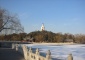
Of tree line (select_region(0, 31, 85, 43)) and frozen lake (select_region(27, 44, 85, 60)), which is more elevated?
tree line (select_region(0, 31, 85, 43))

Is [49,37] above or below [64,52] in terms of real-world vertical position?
above

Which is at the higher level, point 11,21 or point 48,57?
point 11,21

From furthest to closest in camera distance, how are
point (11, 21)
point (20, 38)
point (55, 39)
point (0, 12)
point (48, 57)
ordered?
point (55, 39), point (20, 38), point (11, 21), point (0, 12), point (48, 57)

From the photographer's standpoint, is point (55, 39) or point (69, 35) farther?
point (69, 35)

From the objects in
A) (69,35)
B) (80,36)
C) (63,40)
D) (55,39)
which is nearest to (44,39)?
(55,39)

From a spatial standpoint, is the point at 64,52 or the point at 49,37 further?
the point at 49,37

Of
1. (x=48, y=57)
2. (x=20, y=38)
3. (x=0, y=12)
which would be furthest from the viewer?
(x=20, y=38)

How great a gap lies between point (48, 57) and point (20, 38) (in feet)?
279

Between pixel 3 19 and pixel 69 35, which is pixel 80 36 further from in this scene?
pixel 3 19

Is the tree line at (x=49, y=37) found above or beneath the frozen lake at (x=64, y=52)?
above

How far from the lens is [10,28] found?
29578mm

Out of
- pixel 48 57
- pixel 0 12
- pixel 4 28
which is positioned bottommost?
pixel 48 57

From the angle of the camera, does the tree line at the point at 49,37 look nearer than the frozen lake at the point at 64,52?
No

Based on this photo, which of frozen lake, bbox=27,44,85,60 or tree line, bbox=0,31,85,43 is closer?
frozen lake, bbox=27,44,85,60
